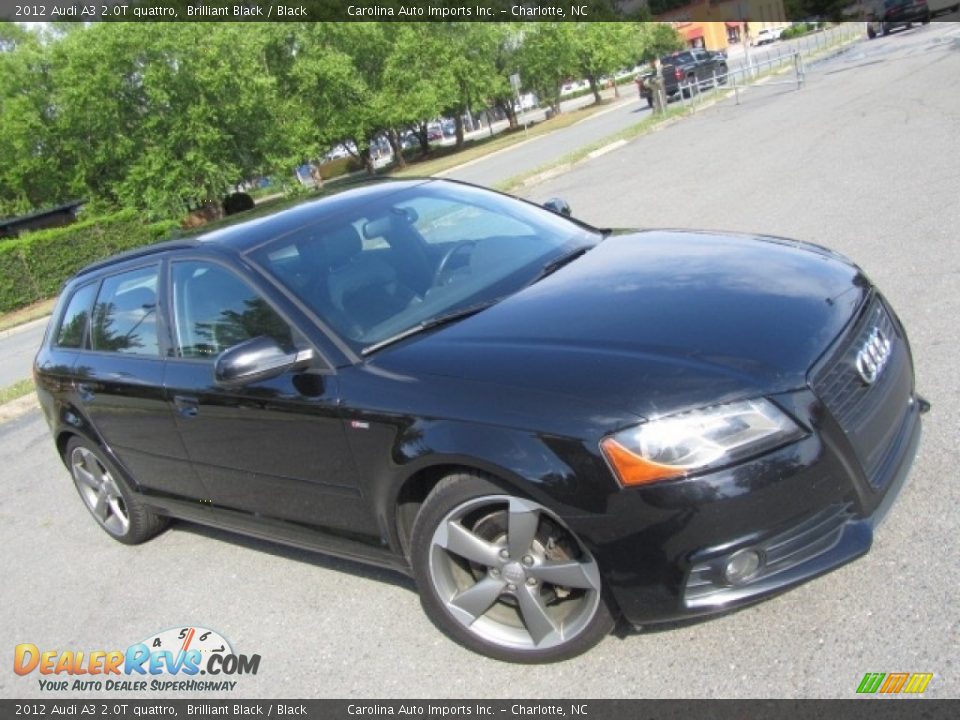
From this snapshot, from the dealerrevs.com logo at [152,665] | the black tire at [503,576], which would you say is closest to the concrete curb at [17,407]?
the dealerrevs.com logo at [152,665]

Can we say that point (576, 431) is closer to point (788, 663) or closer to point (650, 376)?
point (650, 376)

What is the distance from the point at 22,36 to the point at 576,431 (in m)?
52.4

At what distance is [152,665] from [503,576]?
1783mm

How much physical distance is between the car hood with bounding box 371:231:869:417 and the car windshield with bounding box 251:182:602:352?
0.20 meters

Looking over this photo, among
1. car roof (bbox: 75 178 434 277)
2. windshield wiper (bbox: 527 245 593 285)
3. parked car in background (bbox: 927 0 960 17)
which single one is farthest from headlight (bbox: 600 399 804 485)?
parked car in background (bbox: 927 0 960 17)

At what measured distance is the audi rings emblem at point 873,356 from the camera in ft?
9.77

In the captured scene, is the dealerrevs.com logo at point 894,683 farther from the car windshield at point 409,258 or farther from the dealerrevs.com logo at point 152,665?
the dealerrevs.com logo at point 152,665

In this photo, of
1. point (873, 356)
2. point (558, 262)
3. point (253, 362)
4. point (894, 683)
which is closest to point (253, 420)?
point (253, 362)

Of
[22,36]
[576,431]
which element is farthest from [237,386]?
[22,36]

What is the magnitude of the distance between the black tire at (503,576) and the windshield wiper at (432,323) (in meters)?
0.64

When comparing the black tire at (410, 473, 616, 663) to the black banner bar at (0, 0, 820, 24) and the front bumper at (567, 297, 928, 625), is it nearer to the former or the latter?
the front bumper at (567, 297, 928, 625)

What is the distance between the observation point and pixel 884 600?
295cm

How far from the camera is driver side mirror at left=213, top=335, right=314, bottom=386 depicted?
10.7 ft
